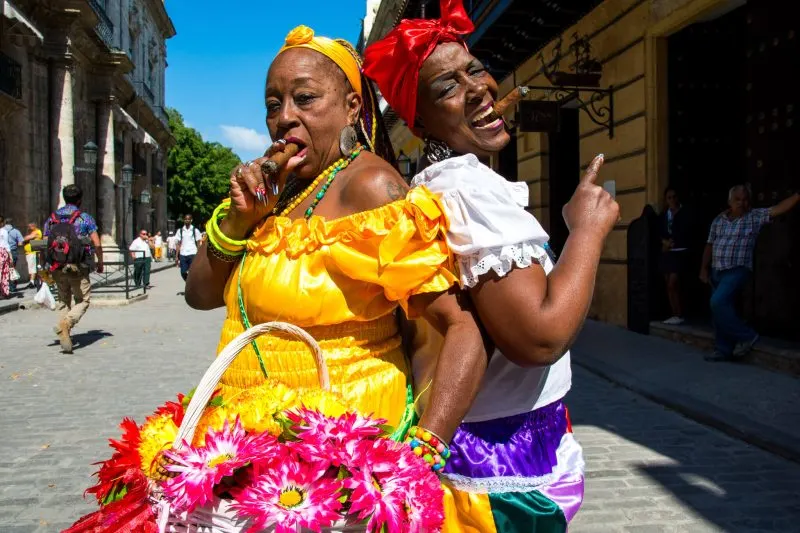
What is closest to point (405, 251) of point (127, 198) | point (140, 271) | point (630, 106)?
point (630, 106)

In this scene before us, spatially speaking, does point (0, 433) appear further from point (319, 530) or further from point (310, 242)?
point (319, 530)

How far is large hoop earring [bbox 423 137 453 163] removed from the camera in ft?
5.98

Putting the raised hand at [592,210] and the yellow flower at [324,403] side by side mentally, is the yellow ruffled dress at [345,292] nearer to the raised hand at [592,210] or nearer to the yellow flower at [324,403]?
the yellow flower at [324,403]

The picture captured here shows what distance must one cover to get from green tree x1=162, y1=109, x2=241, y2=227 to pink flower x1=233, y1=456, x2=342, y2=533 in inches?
2559

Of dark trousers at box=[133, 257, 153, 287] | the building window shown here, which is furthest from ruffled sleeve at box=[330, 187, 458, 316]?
the building window

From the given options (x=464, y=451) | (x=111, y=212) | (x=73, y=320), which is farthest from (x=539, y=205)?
(x=111, y=212)

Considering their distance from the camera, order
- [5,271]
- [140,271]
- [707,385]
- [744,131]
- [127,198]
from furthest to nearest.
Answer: [127,198], [140,271], [5,271], [744,131], [707,385]

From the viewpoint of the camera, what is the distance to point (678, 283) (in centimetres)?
A: 923

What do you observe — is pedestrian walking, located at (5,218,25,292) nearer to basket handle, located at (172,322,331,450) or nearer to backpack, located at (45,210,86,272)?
backpack, located at (45,210,86,272)

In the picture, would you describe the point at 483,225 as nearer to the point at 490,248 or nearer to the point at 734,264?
the point at 490,248

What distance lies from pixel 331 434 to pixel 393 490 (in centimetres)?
16

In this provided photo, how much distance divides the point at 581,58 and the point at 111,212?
21.6m

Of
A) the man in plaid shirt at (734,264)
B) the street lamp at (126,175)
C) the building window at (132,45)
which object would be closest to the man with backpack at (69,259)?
the man in plaid shirt at (734,264)

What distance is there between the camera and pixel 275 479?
1.22 meters
